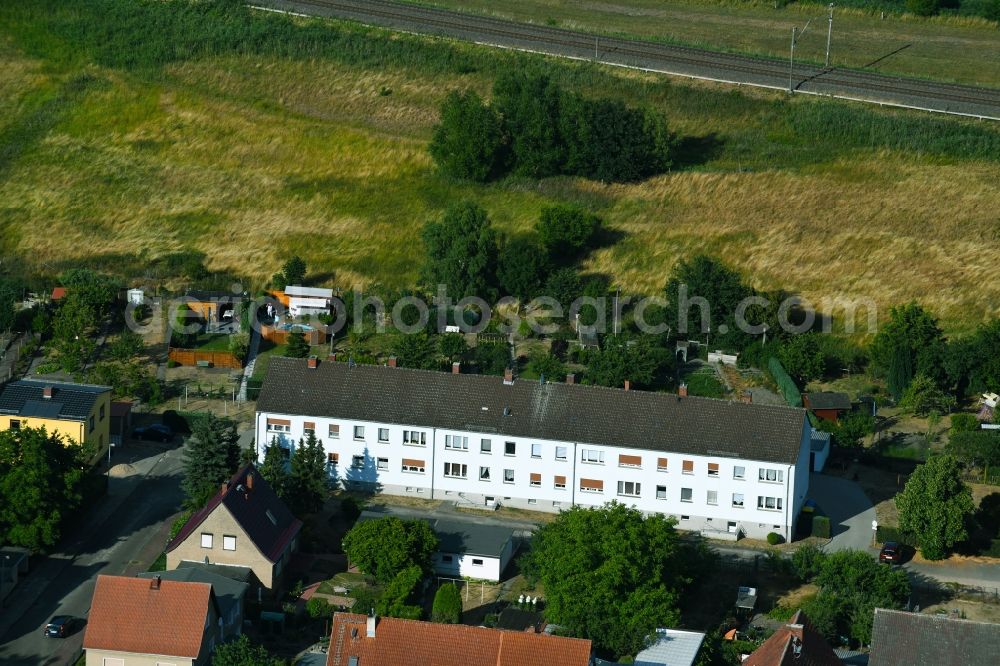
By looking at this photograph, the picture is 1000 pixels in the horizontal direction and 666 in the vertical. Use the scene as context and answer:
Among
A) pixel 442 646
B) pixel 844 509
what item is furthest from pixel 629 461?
pixel 442 646

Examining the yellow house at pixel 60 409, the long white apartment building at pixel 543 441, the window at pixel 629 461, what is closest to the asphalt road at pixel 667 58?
the long white apartment building at pixel 543 441

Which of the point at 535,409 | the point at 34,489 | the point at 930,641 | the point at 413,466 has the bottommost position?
the point at 413,466

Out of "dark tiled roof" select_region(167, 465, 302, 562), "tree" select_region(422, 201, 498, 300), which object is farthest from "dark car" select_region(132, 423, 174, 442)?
"tree" select_region(422, 201, 498, 300)

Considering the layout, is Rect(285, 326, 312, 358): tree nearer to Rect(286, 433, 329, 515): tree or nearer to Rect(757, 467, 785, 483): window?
Rect(286, 433, 329, 515): tree

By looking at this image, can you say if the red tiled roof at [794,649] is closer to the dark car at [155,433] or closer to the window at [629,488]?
the window at [629,488]

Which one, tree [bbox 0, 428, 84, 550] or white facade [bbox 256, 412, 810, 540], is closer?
tree [bbox 0, 428, 84, 550]

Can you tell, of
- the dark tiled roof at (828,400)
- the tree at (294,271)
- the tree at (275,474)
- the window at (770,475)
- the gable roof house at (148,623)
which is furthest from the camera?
the tree at (294,271)

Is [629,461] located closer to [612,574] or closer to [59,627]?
[612,574]
